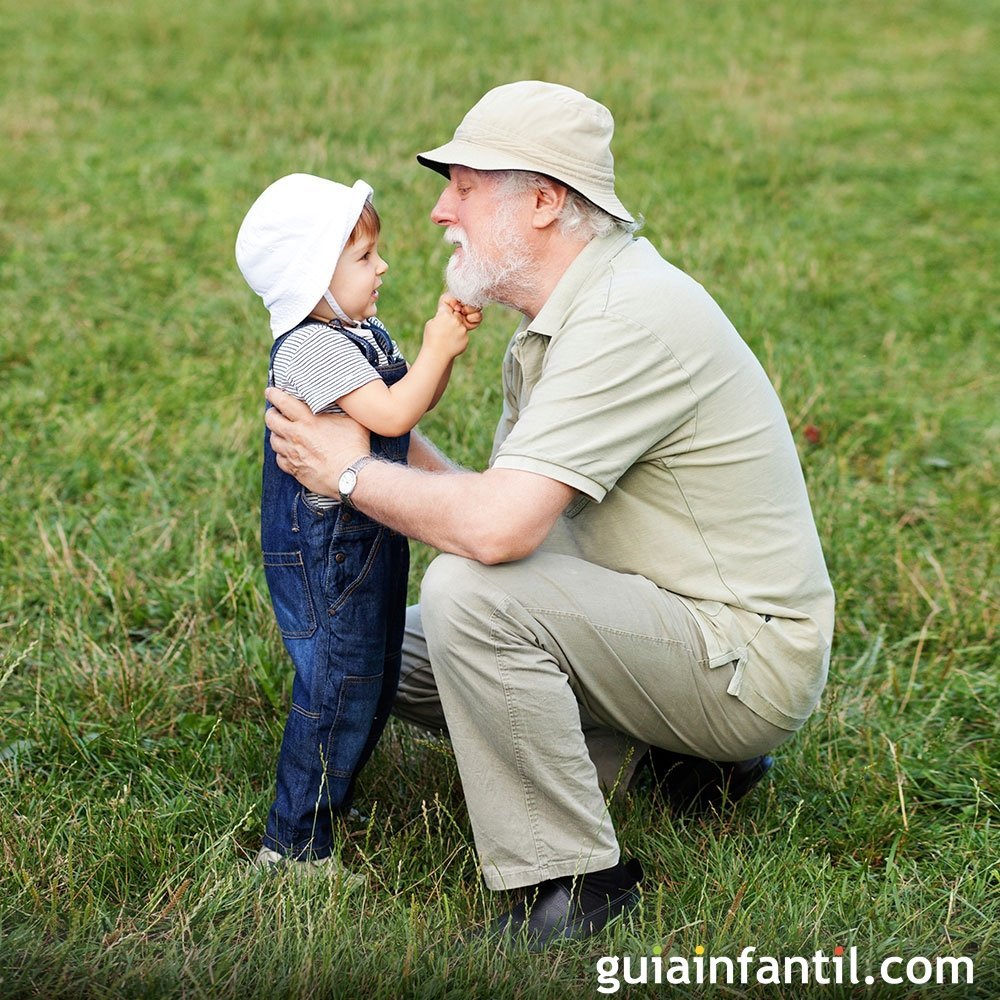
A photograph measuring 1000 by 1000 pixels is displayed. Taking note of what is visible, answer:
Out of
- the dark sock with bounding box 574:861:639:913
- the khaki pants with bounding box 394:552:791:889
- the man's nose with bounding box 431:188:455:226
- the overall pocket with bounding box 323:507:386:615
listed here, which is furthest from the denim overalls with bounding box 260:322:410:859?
the dark sock with bounding box 574:861:639:913

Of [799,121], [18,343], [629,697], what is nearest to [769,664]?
[629,697]

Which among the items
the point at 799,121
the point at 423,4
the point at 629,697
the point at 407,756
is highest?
the point at 423,4

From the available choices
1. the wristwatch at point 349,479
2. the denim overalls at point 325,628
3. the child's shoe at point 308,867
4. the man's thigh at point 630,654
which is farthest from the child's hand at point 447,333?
the child's shoe at point 308,867

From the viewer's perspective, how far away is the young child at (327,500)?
3.26 metres

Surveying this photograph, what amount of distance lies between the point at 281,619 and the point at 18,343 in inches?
149

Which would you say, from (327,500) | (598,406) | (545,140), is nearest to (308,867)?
(327,500)

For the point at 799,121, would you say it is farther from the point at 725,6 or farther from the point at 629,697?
the point at 629,697

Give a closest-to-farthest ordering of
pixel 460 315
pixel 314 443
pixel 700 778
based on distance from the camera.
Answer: pixel 314 443, pixel 460 315, pixel 700 778

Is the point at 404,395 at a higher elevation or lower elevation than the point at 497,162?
lower

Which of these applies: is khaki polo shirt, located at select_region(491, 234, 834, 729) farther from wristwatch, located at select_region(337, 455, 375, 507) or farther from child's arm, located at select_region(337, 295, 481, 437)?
wristwatch, located at select_region(337, 455, 375, 507)

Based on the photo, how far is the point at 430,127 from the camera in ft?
31.3

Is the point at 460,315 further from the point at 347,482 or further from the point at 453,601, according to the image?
the point at 453,601

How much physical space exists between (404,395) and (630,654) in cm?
84

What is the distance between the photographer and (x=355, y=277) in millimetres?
3336
